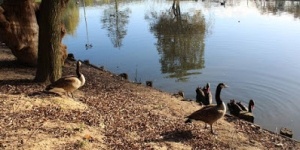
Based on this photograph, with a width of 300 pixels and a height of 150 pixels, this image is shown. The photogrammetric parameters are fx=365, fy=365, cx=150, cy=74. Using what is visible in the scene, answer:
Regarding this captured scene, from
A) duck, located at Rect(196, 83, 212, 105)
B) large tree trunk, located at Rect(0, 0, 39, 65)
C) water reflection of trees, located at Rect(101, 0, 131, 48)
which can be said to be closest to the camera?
large tree trunk, located at Rect(0, 0, 39, 65)

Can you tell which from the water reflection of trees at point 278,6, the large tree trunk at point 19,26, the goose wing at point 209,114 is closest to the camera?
the goose wing at point 209,114

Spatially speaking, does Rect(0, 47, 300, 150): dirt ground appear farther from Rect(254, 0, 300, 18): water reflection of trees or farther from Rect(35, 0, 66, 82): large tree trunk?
Rect(254, 0, 300, 18): water reflection of trees

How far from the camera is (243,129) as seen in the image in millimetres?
12008

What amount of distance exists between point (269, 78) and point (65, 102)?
48.6ft

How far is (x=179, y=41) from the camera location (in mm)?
32531

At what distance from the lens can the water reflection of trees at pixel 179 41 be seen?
24477mm

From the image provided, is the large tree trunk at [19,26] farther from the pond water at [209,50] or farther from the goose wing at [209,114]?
the goose wing at [209,114]

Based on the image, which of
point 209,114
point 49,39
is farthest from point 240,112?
point 49,39

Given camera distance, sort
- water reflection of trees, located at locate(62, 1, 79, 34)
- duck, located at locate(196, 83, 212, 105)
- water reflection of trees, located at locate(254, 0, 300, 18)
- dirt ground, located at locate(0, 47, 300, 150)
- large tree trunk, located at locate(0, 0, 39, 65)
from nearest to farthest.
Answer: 1. dirt ground, located at locate(0, 47, 300, 150)
2. large tree trunk, located at locate(0, 0, 39, 65)
3. duck, located at locate(196, 83, 212, 105)
4. water reflection of trees, located at locate(62, 1, 79, 34)
5. water reflection of trees, located at locate(254, 0, 300, 18)

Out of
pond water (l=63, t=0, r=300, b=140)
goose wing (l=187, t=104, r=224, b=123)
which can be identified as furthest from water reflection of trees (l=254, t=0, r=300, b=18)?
goose wing (l=187, t=104, r=224, b=123)

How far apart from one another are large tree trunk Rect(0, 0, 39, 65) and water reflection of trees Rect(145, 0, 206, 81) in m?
9.68

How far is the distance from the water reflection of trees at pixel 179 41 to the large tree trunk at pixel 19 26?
31.7 feet

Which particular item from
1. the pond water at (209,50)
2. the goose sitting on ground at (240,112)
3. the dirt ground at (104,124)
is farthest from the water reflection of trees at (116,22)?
the dirt ground at (104,124)

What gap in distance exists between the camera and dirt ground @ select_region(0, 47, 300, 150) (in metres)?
8.03
